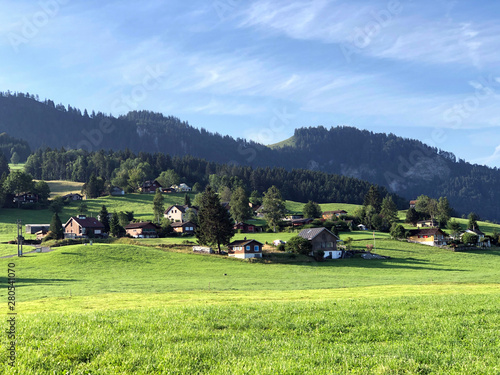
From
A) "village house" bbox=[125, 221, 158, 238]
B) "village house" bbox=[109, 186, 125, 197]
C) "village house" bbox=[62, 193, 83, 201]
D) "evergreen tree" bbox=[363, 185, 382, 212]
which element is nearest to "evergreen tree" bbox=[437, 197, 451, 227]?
"evergreen tree" bbox=[363, 185, 382, 212]

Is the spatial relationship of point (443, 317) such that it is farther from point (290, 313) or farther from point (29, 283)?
point (29, 283)

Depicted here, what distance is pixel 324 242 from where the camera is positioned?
90.6 metres

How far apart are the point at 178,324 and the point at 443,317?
1029 cm

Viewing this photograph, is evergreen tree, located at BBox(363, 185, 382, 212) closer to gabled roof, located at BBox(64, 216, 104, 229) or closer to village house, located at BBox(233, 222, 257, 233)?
village house, located at BBox(233, 222, 257, 233)

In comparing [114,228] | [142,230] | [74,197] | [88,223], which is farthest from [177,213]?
[74,197]

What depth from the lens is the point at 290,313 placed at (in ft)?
53.0

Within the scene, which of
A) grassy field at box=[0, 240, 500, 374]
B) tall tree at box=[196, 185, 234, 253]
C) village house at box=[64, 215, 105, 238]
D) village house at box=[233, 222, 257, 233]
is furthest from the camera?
village house at box=[233, 222, 257, 233]

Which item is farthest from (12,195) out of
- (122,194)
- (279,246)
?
(279,246)

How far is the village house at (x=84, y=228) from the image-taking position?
4397 inches

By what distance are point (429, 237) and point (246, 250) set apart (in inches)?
2246

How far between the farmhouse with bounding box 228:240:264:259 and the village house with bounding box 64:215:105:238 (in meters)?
49.7

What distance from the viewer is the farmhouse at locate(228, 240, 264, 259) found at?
267 ft

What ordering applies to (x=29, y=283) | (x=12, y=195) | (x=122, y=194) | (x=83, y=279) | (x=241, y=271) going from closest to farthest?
1. (x=29, y=283)
2. (x=83, y=279)
3. (x=241, y=271)
4. (x=12, y=195)
5. (x=122, y=194)

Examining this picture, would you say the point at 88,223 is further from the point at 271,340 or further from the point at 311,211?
the point at 271,340
